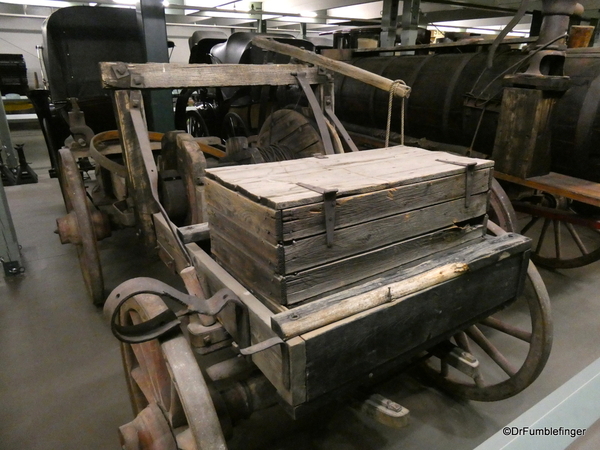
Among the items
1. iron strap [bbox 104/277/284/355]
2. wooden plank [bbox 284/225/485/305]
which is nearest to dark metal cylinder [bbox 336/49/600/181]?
wooden plank [bbox 284/225/485/305]

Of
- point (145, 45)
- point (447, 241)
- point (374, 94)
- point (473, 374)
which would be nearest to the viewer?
point (447, 241)

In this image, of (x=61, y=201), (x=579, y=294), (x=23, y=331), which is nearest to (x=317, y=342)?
(x=23, y=331)

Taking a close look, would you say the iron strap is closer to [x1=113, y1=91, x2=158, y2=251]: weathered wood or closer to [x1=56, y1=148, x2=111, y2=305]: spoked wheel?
[x1=113, y1=91, x2=158, y2=251]: weathered wood

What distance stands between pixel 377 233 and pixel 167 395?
87 cm

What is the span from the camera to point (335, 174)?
1.56m

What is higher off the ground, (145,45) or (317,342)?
(145,45)

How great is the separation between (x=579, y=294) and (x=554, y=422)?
9.60 feet

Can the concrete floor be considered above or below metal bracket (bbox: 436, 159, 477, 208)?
below

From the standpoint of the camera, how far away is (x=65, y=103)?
484cm

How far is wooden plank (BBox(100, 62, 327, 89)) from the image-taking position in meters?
2.38

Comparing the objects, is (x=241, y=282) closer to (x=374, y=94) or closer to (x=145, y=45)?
(x=145, y=45)

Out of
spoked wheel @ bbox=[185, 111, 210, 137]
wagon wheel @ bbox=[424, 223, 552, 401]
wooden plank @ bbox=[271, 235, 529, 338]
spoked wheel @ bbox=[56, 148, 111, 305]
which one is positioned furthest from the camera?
spoked wheel @ bbox=[185, 111, 210, 137]

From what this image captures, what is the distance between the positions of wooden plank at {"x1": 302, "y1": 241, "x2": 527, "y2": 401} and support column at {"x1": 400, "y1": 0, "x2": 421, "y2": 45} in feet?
15.7

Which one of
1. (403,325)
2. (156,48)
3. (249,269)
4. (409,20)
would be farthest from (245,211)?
(409,20)
